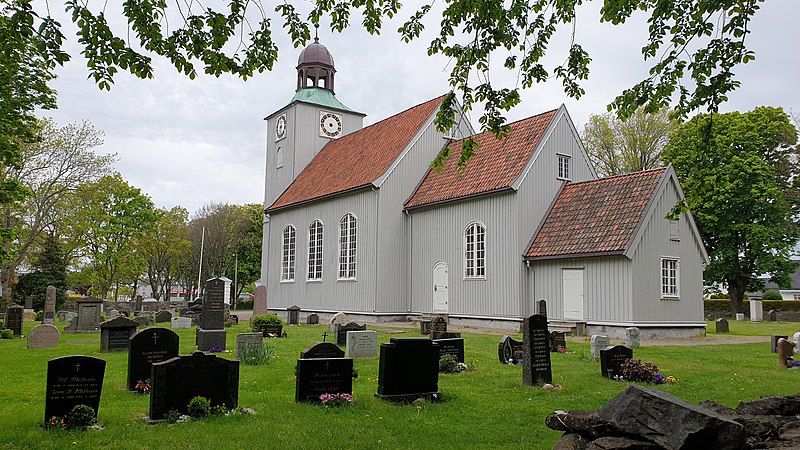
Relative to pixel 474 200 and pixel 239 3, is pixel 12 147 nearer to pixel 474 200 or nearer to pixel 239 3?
pixel 239 3

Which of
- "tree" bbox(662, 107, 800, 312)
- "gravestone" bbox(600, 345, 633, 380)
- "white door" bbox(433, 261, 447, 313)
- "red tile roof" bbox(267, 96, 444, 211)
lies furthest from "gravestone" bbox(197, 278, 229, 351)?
"tree" bbox(662, 107, 800, 312)

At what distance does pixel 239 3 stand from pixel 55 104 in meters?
15.7

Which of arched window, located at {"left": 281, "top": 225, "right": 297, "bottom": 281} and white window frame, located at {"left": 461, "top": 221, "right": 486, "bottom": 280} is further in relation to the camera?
arched window, located at {"left": 281, "top": 225, "right": 297, "bottom": 281}

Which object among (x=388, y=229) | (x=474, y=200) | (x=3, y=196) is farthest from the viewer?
A: (x=388, y=229)

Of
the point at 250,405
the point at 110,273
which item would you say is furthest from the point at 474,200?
the point at 110,273

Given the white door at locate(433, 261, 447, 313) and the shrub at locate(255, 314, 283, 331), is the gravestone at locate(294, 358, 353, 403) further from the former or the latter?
the white door at locate(433, 261, 447, 313)

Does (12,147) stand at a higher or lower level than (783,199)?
lower

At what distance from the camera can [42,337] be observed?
18.0m

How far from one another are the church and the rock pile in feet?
38.2

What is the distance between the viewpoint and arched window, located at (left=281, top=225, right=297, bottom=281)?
1391 inches

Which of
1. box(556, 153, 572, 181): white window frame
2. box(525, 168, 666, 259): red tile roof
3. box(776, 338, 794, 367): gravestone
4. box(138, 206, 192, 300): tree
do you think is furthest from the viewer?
box(138, 206, 192, 300): tree

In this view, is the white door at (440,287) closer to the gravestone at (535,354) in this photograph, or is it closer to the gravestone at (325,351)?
the gravestone at (535,354)

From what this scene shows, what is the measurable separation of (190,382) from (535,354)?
602cm

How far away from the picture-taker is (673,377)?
12.5 m
